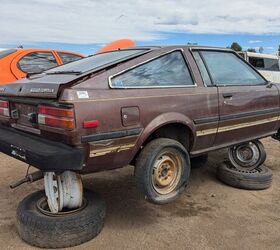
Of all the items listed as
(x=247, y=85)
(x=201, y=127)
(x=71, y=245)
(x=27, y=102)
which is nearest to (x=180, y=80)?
(x=201, y=127)

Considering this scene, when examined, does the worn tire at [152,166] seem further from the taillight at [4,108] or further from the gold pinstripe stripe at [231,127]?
the taillight at [4,108]

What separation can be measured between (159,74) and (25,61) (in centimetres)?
422

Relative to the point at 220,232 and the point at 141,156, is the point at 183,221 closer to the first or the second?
the point at 220,232

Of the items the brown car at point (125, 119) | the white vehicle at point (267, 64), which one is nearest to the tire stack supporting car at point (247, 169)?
the brown car at point (125, 119)

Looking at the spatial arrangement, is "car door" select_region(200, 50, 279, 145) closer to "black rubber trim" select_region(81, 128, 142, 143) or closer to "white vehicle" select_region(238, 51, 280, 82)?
"black rubber trim" select_region(81, 128, 142, 143)

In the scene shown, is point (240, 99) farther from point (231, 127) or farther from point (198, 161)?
point (198, 161)

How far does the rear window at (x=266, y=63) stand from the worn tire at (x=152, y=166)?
673 inches

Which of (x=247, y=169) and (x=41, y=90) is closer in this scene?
(x=41, y=90)

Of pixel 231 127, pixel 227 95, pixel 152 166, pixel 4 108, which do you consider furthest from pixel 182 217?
pixel 4 108

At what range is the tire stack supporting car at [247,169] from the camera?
15.7 ft

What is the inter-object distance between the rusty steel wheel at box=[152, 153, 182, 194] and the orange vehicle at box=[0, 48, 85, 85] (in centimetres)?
367

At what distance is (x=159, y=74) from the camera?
3.81 meters

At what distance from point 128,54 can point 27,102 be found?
3.63 ft

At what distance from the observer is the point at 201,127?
403 centimetres
